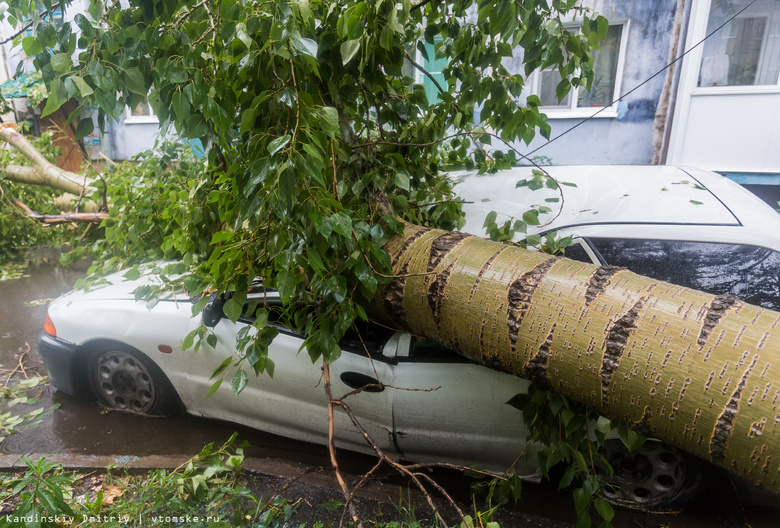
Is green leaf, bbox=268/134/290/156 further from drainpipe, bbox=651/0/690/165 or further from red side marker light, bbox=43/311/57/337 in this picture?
drainpipe, bbox=651/0/690/165

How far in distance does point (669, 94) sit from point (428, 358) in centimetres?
678

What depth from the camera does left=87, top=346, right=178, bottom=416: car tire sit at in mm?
3137

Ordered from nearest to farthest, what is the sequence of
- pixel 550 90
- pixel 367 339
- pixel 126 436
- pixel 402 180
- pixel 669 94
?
pixel 402 180 < pixel 367 339 < pixel 126 436 < pixel 669 94 < pixel 550 90

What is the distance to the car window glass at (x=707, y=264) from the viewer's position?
2.35 meters

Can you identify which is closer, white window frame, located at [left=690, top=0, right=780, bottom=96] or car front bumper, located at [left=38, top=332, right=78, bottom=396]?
car front bumper, located at [left=38, top=332, right=78, bottom=396]

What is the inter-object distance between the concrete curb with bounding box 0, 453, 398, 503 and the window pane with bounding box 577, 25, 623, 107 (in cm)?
660

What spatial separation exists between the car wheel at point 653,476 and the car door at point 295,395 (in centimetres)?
121

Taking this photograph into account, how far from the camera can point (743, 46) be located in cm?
678

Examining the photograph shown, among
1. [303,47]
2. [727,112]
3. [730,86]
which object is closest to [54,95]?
[303,47]

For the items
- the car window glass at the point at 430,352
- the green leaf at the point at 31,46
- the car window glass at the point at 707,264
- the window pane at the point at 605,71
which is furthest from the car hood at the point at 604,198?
the window pane at the point at 605,71

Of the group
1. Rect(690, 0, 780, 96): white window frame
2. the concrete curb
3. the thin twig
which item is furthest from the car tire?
Rect(690, 0, 780, 96): white window frame

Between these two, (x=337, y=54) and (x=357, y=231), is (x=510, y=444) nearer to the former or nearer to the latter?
(x=357, y=231)

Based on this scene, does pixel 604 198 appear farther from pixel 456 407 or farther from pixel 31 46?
pixel 31 46

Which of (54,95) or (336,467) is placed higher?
(54,95)
